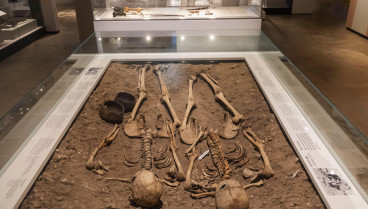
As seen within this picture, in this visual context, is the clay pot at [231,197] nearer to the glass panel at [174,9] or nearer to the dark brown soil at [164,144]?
the dark brown soil at [164,144]

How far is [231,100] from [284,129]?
3.12ft

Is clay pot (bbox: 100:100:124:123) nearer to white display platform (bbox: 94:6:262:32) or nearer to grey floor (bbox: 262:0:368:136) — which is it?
white display platform (bbox: 94:6:262:32)

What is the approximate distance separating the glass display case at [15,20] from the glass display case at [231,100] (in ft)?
9.89

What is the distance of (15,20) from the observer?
23.9 feet

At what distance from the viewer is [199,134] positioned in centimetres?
327

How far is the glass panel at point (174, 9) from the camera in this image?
5840 millimetres

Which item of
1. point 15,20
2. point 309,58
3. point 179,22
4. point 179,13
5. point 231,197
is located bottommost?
point 309,58

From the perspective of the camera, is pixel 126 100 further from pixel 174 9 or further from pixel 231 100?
pixel 174 9

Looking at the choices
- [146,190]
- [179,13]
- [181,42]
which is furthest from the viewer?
[179,13]

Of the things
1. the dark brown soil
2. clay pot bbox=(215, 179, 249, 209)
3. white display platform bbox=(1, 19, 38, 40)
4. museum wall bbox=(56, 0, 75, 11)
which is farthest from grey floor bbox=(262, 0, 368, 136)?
museum wall bbox=(56, 0, 75, 11)

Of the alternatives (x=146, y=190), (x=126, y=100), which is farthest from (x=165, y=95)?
(x=146, y=190)

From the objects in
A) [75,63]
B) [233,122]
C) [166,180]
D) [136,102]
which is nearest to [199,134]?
[233,122]

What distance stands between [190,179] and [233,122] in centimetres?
108

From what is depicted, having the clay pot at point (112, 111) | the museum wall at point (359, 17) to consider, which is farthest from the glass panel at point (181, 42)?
the museum wall at point (359, 17)
